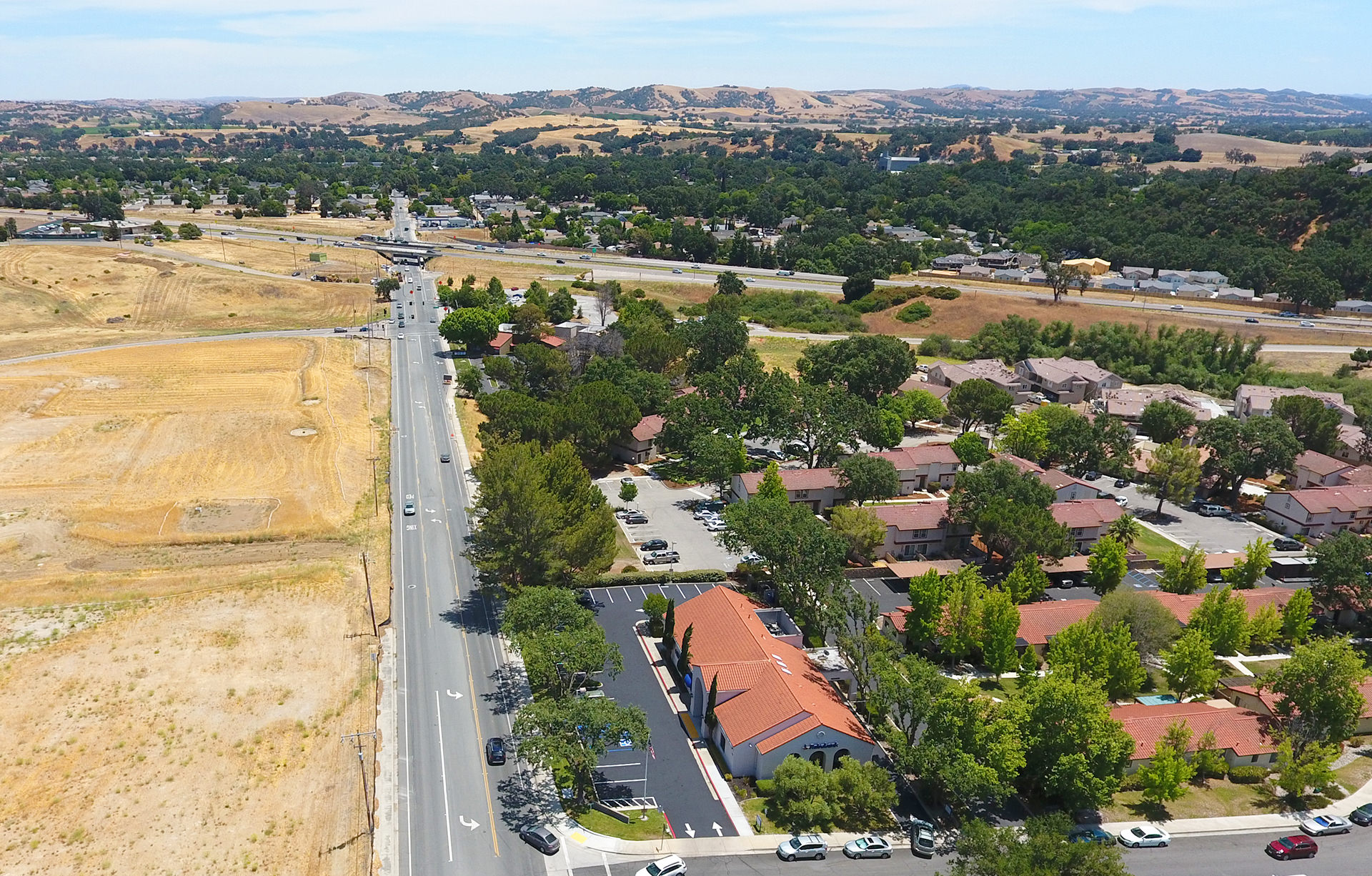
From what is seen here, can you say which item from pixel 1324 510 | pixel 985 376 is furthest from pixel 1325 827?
pixel 985 376

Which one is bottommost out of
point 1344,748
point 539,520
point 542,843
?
point 1344,748

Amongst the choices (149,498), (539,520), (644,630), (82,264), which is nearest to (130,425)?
(149,498)

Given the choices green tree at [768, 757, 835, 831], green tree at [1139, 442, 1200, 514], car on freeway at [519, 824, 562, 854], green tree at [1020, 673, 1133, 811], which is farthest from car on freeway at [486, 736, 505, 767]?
green tree at [1139, 442, 1200, 514]

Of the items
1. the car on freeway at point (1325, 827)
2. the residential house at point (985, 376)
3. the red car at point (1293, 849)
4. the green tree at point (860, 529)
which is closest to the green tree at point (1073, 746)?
the red car at point (1293, 849)

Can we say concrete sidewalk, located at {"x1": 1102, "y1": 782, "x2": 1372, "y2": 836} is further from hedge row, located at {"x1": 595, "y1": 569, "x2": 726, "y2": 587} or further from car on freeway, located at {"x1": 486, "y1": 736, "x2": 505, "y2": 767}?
hedge row, located at {"x1": 595, "y1": 569, "x2": 726, "y2": 587}

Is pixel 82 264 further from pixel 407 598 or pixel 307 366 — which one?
pixel 407 598

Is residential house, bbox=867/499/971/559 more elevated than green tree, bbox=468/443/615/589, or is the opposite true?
green tree, bbox=468/443/615/589
